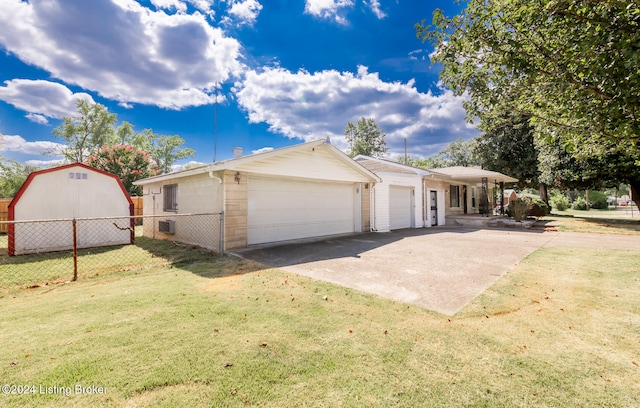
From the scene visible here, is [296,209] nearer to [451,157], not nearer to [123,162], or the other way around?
[123,162]

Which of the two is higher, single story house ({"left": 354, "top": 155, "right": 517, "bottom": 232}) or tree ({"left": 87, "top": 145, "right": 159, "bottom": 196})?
tree ({"left": 87, "top": 145, "right": 159, "bottom": 196})

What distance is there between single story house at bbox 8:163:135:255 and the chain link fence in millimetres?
26

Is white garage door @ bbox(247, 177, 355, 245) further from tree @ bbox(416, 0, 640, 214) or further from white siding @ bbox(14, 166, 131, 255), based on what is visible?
tree @ bbox(416, 0, 640, 214)

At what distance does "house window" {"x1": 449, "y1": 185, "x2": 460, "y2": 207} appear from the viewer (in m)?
19.8

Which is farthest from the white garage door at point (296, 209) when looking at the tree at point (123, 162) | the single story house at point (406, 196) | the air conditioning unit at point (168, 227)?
the tree at point (123, 162)

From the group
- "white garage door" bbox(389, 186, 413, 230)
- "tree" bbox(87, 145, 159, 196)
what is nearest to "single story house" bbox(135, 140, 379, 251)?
"white garage door" bbox(389, 186, 413, 230)

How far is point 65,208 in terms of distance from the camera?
29.6ft

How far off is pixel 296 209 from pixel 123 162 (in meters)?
22.3

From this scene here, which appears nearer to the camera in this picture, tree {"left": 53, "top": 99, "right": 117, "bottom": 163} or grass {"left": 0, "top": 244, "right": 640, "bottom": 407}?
grass {"left": 0, "top": 244, "right": 640, "bottom": 407}

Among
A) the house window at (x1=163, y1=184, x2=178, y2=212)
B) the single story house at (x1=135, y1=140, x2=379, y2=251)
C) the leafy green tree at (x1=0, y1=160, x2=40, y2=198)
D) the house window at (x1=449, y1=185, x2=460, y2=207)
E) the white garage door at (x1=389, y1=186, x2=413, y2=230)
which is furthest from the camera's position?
the leafy green tree at (x1=0, y1=160, x2=40, y2=198)

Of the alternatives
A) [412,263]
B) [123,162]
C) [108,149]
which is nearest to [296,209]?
[412,263]

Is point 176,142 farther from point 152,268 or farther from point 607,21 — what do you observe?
point 607,21

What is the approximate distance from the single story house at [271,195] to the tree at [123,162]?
1451cm

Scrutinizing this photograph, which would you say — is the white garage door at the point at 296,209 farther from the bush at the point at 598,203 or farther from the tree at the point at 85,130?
the bush at the point at 598,203
